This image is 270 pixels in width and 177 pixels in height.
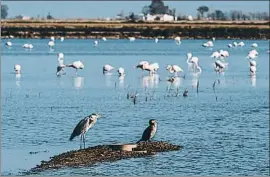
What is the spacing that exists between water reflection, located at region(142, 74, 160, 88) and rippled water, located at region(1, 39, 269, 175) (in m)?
0.04

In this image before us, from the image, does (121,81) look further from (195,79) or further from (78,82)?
(195,79)

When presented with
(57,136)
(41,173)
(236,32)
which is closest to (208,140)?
(57,136)

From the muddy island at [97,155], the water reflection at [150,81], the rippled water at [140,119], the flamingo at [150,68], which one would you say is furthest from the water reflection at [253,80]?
the muddy island at [97,155]

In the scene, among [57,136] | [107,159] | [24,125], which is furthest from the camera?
[24,125]

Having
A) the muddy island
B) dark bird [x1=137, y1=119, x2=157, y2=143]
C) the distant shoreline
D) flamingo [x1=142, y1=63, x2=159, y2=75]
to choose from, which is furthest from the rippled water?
the distant shoreline

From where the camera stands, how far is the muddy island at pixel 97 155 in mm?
12836

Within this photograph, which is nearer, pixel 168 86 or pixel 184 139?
pixel 184 139

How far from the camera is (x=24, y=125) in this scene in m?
17.0

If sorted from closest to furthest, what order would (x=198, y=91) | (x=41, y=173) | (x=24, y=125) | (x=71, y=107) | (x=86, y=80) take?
(x=41, y=173)
(x=24, y=125)
(x=71, y=107)
(x=198, y=91)
(x=86, y=80)

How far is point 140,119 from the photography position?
61.5 ft

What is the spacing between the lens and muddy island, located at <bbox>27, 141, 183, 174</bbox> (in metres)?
12.8

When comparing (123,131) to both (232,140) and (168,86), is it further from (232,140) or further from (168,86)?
(168,86)

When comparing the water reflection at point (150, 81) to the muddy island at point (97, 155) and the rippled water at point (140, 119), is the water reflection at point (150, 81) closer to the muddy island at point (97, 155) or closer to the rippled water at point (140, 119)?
the rippled water at point (140, 119)

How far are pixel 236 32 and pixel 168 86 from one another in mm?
54369
